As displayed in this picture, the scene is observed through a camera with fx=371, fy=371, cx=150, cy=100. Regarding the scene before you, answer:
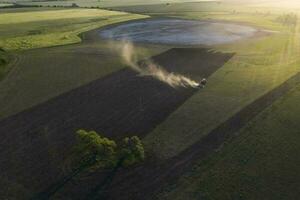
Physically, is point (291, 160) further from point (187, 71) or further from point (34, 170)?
point (187, 71)

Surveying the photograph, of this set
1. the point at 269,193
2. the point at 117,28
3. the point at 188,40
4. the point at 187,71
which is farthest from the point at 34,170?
the point at 117,28

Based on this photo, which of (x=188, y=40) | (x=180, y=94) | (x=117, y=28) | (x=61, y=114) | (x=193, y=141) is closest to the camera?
(x=193, y=141)

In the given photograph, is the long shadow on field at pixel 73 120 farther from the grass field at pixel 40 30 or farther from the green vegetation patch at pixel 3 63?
the grass field at pixel 40 30

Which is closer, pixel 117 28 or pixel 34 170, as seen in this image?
pixel 34 170

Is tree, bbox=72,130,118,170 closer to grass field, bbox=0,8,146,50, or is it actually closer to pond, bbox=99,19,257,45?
grass field, bbox=0,8,146,50

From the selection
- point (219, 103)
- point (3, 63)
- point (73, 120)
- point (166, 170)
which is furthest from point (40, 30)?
point (166, 170)

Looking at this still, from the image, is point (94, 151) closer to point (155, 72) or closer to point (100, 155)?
point (100, 155)

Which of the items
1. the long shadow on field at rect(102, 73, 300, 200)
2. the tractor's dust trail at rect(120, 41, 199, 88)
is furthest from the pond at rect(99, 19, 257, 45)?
the long shadow on field at rect(102, 73, 300, 200)
